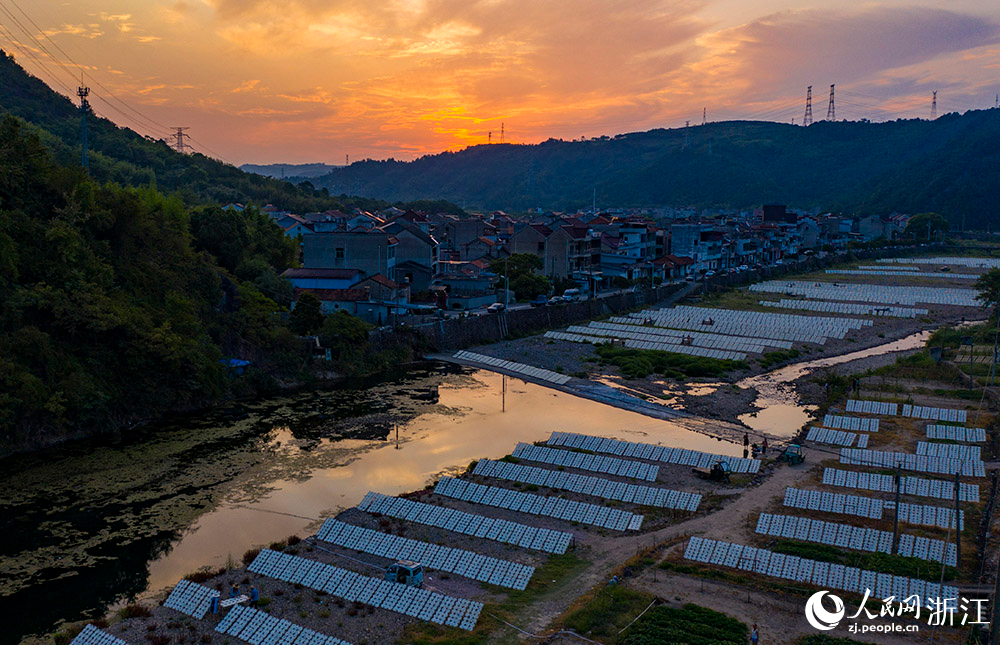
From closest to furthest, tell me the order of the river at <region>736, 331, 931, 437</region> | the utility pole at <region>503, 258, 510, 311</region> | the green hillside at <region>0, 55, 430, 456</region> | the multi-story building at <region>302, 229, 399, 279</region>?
the green hillside at <region>0, 55, 430, 456</region> → the river at <region>736, 331, 931, 437</region> → the multi-story building at <region>302, 229, 399, 279</region> → the utility pole at <region>503, 258, 510, 311</region>

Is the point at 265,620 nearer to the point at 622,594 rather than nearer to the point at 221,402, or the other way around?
the point at 622,594

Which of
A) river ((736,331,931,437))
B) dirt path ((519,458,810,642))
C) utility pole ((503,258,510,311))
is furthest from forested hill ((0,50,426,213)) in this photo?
dirt path ((519,458,810,642))

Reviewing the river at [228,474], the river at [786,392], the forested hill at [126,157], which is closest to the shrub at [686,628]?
the river at [228,474]

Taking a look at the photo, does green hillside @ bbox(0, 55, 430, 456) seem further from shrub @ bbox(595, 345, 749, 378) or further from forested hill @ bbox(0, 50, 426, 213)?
forested hill @ bbox(0, 50, 426, 213)

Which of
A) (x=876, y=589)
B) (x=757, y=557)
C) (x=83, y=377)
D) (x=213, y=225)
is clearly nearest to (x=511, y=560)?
(x=757, y=557)

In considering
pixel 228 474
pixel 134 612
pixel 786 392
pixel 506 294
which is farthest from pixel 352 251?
pixel 134 612

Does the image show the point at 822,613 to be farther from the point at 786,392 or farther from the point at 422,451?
the point at 786,392

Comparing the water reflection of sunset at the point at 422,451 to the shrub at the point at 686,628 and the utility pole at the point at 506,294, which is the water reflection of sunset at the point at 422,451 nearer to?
the shrub at the point at 686,628
